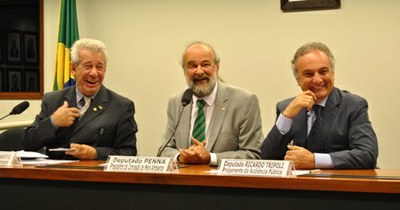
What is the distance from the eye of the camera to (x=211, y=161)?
2.92 metres

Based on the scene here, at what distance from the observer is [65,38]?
5.30m

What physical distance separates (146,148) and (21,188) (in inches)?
116

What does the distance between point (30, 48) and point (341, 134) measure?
4.04m

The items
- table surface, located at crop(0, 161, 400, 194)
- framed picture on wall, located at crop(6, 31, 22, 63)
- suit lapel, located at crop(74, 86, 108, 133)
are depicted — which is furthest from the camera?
framed picture on wall, located at crop(6, 31, 22, 63)

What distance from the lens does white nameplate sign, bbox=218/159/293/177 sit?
6.64 feet

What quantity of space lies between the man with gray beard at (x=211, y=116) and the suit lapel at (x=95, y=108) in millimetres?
399

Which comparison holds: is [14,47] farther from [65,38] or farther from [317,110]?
[317,110]

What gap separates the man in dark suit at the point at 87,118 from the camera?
324 centimetres

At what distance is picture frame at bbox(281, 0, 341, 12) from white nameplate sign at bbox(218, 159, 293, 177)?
2865mm

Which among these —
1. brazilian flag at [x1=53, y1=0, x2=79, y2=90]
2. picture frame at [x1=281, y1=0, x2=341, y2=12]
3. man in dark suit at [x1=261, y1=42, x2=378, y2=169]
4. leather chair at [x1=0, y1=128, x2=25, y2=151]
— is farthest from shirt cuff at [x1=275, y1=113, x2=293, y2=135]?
brazilian flag at [x1=53, y1=0, x2=79, y2=90]

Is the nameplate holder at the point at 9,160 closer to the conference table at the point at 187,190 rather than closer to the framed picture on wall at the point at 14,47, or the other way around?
the conference table at the point at 187,190

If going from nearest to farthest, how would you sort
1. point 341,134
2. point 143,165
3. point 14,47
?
point 143,165 < point 341,134 < point 14,47

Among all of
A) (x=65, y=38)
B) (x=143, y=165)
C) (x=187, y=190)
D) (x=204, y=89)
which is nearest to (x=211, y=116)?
(x=204, y=89)

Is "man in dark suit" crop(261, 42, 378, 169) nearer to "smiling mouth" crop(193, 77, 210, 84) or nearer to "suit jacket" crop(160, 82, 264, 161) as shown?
"suit jacket" crop(160, 82, 264, 161)
